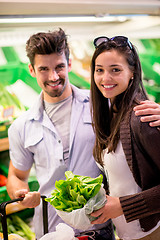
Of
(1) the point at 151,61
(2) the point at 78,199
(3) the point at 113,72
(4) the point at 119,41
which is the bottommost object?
(2) the point at 78,199

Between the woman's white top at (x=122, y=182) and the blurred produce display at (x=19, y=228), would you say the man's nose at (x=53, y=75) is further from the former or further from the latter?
the blurred produce display at (x=19, y=228)

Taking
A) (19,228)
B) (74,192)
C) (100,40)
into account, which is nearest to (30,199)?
(74,192)

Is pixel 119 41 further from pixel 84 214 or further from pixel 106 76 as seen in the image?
pixel 84 214

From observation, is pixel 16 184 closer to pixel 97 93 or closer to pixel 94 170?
pixel 94 170

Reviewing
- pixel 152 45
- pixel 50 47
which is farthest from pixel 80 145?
pixel 152 45

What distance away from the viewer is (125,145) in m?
1.58

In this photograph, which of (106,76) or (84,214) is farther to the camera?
(106,76)

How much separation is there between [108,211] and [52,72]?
1.08 meters

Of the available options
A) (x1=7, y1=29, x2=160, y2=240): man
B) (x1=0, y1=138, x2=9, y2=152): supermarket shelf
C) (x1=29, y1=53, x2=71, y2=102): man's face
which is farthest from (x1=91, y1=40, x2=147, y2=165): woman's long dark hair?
(x1=0, y1=138, x2=9, y2=152): supermarket shelf

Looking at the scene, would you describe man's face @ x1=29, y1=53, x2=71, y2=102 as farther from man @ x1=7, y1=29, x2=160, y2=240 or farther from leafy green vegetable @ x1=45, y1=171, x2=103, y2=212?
leafy green vegetable @ x1=45, y1=171, x2=103, y2=212

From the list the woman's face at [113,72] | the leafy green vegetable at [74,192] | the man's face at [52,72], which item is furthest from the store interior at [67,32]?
the leafy green vegetable at [74,192]

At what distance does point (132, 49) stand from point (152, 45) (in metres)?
2.47

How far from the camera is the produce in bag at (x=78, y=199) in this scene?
1371 millimetres

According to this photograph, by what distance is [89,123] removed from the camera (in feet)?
7.25
